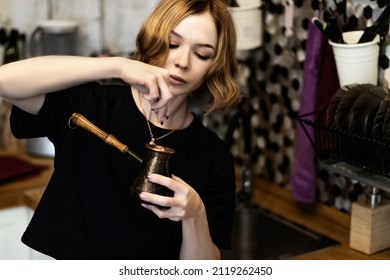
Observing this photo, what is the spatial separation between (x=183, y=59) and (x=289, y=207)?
87 cm

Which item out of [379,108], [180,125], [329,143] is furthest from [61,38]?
[379,108]

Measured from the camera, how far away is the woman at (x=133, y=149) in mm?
1624

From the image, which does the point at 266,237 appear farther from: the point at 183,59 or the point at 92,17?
the point at 92,17

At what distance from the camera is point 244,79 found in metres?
2.50

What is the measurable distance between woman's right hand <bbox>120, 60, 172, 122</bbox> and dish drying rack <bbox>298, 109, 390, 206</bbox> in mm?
560

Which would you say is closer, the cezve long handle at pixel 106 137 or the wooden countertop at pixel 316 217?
the cezve long handle at pixel 106 137

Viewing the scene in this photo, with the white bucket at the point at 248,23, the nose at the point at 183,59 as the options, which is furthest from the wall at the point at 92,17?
the nose at the point at 183,59

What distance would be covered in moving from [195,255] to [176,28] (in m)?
0.52

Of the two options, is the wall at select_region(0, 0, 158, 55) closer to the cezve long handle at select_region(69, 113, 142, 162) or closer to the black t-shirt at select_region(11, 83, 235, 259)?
the black t-shirt at select_region(11, 83, 235, 259)

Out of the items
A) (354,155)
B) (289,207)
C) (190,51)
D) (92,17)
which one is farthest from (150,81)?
(92,17)

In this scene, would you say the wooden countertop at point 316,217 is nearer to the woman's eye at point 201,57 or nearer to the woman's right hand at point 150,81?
the woman's eye at point 201,57

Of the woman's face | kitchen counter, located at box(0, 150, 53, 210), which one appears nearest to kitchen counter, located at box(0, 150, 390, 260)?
kitchen counter, located at box(0, 150, 53, 210)
